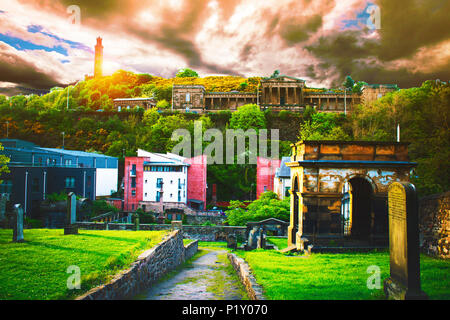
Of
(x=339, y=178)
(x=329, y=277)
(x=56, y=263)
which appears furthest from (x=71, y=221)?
(x=339, y=178)

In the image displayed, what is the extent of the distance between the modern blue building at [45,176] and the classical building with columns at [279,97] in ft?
109

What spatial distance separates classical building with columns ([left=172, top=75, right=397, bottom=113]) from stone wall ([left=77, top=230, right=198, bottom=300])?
56.1 metres

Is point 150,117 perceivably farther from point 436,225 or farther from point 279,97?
point 436,225

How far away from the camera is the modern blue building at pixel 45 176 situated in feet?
90.2

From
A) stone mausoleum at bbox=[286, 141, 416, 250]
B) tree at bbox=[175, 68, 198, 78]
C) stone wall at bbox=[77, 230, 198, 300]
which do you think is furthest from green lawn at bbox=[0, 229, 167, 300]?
tree at bbox=[175, 68, 198, 78]

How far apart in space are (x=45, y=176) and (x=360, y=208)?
29842mm

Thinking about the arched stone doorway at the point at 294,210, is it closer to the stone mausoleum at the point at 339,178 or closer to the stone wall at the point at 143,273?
the stone mausoleum at the point at 339,178

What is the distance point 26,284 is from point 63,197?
27.0 metres

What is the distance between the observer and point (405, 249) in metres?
5.35

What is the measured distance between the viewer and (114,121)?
2253 inches

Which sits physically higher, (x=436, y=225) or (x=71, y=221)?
(x=436, y=225)

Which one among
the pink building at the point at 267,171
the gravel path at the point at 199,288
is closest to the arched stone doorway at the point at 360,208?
the gravel path at the point at 199,288

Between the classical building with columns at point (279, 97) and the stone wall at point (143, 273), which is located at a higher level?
the classical building with columns at point (279, 97)
